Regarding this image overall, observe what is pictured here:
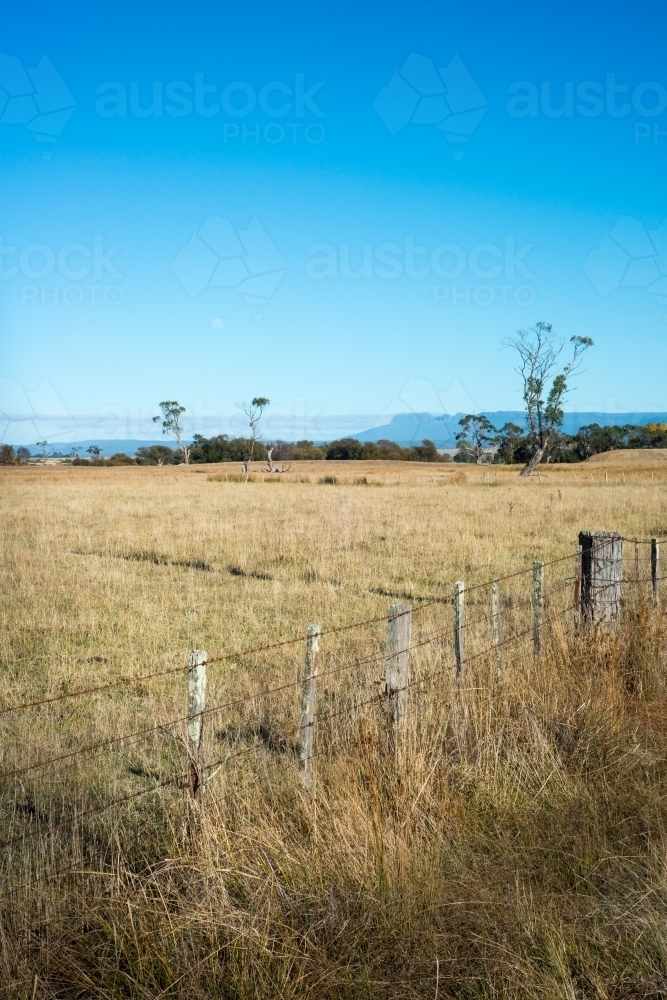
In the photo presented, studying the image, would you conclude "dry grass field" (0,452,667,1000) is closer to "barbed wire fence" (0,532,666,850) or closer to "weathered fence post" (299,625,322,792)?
"barbed wire fence" (0,532,666,850)

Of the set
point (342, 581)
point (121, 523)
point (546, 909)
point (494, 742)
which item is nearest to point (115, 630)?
point (342, 581)

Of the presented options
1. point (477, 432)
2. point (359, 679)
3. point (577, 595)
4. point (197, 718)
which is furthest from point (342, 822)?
point (477, 432)

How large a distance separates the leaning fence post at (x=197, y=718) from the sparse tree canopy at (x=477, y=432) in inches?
4826

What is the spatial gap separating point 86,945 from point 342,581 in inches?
434

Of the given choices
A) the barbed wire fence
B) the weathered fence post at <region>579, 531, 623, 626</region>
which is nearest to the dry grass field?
the barbed wire fence

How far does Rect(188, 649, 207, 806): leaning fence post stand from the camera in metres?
3.96

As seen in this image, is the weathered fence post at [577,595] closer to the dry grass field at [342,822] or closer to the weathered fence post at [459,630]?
the dry grass field at [342,822]

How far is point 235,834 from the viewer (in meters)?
4.07

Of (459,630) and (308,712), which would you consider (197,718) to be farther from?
(459,630)

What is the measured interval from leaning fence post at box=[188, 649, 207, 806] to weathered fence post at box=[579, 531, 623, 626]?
485 centimetres

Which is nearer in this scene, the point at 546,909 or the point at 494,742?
the point at 546,909

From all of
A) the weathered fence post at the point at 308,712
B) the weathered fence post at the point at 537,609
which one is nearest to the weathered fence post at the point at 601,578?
the weathered fence post at the point at 537,609

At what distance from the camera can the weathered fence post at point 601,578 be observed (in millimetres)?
7672

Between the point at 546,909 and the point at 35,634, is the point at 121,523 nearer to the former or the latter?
the point at 35,634
